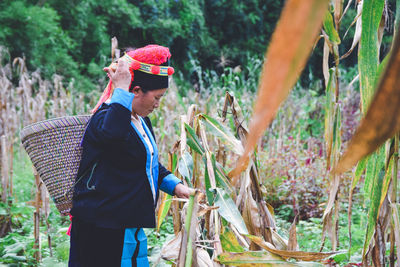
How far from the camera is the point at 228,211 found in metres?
1.14

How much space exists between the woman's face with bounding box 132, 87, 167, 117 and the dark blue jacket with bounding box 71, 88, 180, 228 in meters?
0.08

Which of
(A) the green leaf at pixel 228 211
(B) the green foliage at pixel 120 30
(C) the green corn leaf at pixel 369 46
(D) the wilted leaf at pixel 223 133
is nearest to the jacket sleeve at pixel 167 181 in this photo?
(D) the wilted leaf at pixel 223 133

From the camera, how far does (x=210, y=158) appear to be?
126 cm

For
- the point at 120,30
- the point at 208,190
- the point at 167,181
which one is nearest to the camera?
the point at 208,190

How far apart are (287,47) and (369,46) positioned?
0.70m

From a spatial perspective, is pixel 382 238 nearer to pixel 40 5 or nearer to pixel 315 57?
pixel 40 5

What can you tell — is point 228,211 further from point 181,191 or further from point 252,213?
point 181,191

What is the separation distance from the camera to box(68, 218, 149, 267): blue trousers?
1512 mm

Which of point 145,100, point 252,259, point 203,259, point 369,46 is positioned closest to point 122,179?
point 145,100

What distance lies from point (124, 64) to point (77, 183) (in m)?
0.46

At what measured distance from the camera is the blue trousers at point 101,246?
4.96ft

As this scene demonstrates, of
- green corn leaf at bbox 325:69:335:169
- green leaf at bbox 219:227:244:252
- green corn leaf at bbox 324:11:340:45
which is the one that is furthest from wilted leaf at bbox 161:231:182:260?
green corn leaf at bbox 324:11:340:45

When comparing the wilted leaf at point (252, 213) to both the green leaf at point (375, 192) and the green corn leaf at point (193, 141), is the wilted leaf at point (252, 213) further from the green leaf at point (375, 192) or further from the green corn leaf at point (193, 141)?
the green leaf at point (375, 192)

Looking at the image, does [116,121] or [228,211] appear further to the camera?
[116,121]
